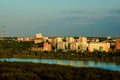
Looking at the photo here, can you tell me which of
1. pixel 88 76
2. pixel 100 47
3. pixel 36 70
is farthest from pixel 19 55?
pixel 88 76

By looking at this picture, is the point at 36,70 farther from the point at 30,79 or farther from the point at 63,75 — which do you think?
the point at 30,79

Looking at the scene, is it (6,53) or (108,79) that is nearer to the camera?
(108,79)

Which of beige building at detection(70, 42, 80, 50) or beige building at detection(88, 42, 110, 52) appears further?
beige building at detection(70, 42, 80, 50)

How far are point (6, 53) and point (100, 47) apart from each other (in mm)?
13483

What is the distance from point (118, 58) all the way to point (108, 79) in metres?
20.3

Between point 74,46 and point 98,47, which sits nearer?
point 98,47

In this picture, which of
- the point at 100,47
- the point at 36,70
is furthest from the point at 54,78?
the point at 100,47

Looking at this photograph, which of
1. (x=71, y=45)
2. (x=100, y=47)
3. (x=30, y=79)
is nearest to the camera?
(x=30, y=79)

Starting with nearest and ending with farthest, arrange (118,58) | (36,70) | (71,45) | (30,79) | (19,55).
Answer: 1. (30,79)
2. (36,70)
3. (118,58)
4. (19,55)
5. (71,45)

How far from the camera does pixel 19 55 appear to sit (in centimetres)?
3506

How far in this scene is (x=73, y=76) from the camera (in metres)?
12.7

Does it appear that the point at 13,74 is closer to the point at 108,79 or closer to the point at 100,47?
the point at 108,79

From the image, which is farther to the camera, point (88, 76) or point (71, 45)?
point (71, 45)

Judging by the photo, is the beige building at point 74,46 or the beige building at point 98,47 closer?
the beige building at point 98,47
